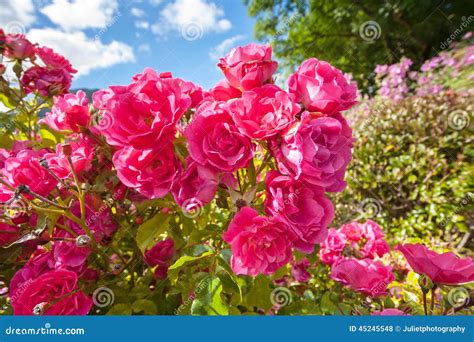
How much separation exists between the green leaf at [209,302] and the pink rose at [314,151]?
258 mm

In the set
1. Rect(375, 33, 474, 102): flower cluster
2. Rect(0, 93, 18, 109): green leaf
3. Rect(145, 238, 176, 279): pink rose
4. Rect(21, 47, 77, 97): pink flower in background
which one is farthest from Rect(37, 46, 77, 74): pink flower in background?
Rect(375, 33, 474, 102): flower cluster

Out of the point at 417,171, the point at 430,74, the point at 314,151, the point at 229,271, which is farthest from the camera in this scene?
the point at 430,74

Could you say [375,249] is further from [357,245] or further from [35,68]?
[35,68]

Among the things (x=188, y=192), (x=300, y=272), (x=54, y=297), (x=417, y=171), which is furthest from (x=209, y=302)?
(x=417, y=171)

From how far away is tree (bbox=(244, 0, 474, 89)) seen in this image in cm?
707

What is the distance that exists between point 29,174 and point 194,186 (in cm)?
35

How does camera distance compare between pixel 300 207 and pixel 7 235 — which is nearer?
pixel 300 207

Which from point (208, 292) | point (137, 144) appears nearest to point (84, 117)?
point (137, 144)

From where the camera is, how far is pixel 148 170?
0.63 metres

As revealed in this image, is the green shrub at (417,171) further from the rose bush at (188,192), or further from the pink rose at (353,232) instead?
the rose bush at (188,192)

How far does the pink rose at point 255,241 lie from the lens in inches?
23.7

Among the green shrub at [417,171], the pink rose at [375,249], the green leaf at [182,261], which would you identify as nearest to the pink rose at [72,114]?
the green leaf at [182,261]

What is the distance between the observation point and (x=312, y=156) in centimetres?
57

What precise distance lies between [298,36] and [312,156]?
33.2ft
